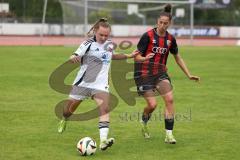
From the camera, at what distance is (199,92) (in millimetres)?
16516

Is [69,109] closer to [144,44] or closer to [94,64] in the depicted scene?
[94,64]

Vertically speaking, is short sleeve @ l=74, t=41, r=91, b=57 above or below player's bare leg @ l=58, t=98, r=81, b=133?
above

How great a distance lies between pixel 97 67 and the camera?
30.1ft

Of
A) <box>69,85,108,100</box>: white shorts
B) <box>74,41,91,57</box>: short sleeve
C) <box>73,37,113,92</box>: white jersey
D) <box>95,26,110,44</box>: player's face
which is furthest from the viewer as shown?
<box>69,85,108,100</box>: white shorts

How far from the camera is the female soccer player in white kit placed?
347 inches

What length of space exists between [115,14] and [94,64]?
36.1m

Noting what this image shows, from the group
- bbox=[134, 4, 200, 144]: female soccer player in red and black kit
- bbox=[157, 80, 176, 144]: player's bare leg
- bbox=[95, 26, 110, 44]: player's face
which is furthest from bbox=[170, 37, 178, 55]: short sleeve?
bbox=[95, 26, 110, 44]: player's face

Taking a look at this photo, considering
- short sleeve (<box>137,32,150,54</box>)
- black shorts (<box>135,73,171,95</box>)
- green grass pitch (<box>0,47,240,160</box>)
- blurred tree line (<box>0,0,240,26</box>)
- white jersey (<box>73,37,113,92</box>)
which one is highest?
blurred tree line (<box>0,0,240,26</box>)

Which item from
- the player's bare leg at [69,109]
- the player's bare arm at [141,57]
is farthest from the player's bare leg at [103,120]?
the player's bare arm at [141,57]

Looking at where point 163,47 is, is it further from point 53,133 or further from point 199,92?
point 199,92

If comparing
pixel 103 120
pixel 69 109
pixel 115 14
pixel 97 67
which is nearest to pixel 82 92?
pixel 97 67

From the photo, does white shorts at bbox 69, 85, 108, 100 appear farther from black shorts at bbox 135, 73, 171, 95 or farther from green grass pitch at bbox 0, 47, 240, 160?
black shorts at bbox 135, 73, 171, 95

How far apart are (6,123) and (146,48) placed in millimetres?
3160

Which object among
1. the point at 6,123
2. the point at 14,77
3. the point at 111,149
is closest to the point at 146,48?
the point at 111,149
